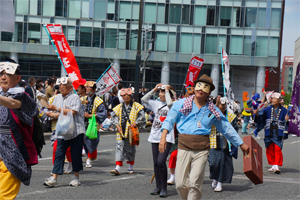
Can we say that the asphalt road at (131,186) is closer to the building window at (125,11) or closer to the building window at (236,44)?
the building window at (125,11)

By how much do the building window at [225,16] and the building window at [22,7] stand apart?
67.5 feet

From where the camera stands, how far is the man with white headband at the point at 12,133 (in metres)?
4.92

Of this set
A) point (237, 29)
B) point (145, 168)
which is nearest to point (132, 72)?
point (237, 29)

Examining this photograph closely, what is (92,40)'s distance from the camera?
49.8 metres

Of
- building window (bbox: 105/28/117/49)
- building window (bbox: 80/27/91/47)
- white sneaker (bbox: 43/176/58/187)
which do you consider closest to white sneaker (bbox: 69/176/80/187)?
white sneaker (bbox: 43/176/58/187)

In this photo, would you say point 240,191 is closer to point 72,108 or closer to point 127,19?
point 72,108

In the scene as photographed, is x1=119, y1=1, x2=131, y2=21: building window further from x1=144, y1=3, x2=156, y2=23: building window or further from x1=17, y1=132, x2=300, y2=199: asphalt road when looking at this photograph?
x1=17, y1=132, x2=300, y2=199: asphalt road

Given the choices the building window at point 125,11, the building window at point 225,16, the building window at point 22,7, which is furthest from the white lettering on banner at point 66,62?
the building window at point 225,16

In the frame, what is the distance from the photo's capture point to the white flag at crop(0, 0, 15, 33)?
630cm

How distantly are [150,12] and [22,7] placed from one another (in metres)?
13.3

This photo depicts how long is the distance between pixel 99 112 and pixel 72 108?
2.06m

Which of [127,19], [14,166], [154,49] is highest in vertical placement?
[127,19]

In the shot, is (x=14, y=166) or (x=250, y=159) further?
(x=250, y=159)

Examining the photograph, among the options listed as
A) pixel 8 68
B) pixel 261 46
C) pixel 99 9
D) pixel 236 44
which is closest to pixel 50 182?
pixel 8 68
